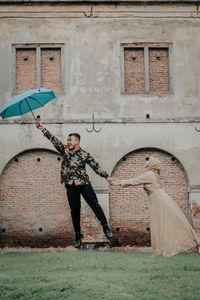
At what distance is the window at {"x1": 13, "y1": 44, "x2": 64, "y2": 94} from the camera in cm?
1190

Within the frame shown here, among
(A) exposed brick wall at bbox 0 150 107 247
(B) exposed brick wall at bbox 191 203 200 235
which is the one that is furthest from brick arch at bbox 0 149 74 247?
(B) exposed brick wall at bbox 191 203 200 235

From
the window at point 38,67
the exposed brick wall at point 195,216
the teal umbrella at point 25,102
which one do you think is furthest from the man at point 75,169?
the exposed brick wall at point 195,216

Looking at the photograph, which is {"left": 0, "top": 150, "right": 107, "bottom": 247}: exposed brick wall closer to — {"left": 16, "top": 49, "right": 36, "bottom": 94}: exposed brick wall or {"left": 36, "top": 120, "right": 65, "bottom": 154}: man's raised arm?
{"left": 16, "top": 49, "right": 36, "bottom": 94}: exposed brick wall

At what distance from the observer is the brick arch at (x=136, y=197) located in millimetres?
11633

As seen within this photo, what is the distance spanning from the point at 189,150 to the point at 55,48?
479cm

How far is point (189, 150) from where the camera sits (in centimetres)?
1182

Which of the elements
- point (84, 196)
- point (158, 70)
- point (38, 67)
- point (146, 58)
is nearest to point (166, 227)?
point (84, 196)

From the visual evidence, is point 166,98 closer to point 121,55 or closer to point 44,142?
point 121,55

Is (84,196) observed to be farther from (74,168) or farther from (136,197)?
(136,197)

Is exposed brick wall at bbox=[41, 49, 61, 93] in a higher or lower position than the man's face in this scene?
higher

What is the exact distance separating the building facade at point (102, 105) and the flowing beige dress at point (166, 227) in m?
3.46

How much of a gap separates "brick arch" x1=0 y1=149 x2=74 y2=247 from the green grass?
325 cm

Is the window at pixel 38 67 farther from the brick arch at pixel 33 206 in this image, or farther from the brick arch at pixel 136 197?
the brick arch at pixel 136 197

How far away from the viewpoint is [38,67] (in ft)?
39.0
